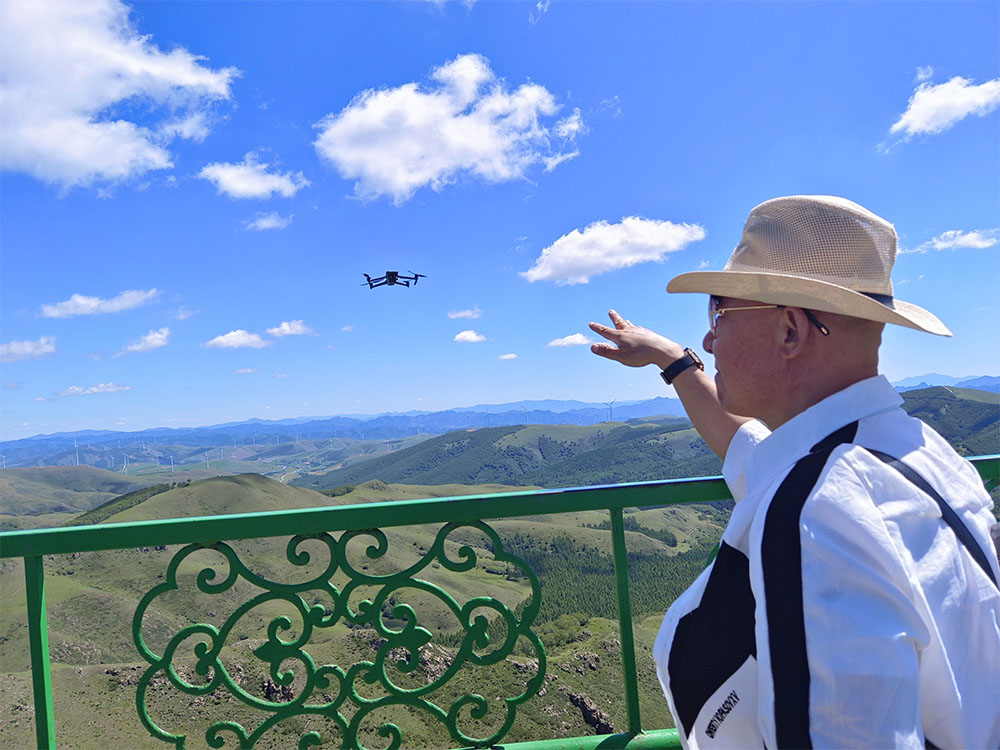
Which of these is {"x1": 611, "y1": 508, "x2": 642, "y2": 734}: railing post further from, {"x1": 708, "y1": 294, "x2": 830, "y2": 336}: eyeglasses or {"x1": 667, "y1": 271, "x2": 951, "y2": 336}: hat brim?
{"x1": 667, "y1": 271, "x2": 951, "y2": 336}: hat brim

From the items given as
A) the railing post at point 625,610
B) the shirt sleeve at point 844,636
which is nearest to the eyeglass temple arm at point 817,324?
the shirt sleeve at point 844,636

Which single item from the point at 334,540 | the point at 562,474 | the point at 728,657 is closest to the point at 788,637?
the point at 728,657

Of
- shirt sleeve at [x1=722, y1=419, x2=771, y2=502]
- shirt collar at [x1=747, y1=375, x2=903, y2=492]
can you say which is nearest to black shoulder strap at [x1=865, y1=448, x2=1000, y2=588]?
shirt collar at [x1=747, y1=375, x2=903, y2=492]

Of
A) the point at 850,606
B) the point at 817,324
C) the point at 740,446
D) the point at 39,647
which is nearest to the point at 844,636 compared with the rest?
the point at 850,606

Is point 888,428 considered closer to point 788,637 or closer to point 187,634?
point 788,637

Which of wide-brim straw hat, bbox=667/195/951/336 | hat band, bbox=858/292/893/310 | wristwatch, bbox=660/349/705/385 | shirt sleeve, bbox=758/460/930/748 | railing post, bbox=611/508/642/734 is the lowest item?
railing post, bbox=611/508/642/734

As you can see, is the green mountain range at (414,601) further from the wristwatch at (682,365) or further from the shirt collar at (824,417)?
the shirt collar at (824,417)
